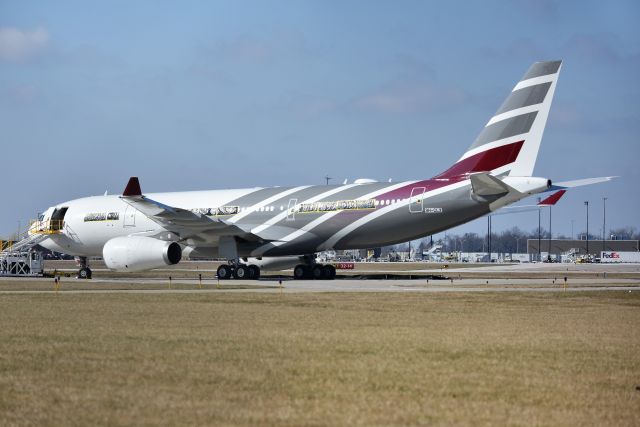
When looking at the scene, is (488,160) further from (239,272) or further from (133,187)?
(133,187)

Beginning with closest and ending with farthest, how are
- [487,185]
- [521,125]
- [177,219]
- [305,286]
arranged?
[305,286]
[487,185]
[521,125]
[177,219]

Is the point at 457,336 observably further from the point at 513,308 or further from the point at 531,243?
the point at 531,243

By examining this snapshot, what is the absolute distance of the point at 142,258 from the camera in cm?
3962

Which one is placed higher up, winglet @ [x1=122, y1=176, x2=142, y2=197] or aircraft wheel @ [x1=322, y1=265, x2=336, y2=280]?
winglet @ [x1=122, y1=176, x2=142, y2=197]

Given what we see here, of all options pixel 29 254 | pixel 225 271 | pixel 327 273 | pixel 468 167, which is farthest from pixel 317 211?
pixel 29 254

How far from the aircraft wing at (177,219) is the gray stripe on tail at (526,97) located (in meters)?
13.3

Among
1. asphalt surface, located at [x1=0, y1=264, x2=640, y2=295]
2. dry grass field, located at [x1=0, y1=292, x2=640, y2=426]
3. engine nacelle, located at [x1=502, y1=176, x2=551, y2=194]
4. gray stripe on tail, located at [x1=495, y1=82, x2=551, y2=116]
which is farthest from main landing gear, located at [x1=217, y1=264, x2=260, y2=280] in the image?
dry grass field, located at [x1=0, y1=292, x2=640, y2=426]

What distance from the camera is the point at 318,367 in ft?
38.4

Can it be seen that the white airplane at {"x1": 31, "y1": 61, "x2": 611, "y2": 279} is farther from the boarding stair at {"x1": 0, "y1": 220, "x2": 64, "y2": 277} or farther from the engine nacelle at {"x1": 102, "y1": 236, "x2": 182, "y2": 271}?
the boarding stair at {"x1": 0, "y1": 220, "x2": 64, "y2": 277}

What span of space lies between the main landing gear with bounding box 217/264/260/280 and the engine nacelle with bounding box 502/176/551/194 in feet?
42.5

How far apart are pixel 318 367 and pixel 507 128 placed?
26722 millimetres

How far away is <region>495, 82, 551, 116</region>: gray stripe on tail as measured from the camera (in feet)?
118

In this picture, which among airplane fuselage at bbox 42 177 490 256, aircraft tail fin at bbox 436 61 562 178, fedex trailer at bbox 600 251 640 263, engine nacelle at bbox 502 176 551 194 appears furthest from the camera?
fedex trailer at bbox 600 251 640 263

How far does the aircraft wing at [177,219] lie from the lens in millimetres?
39062
